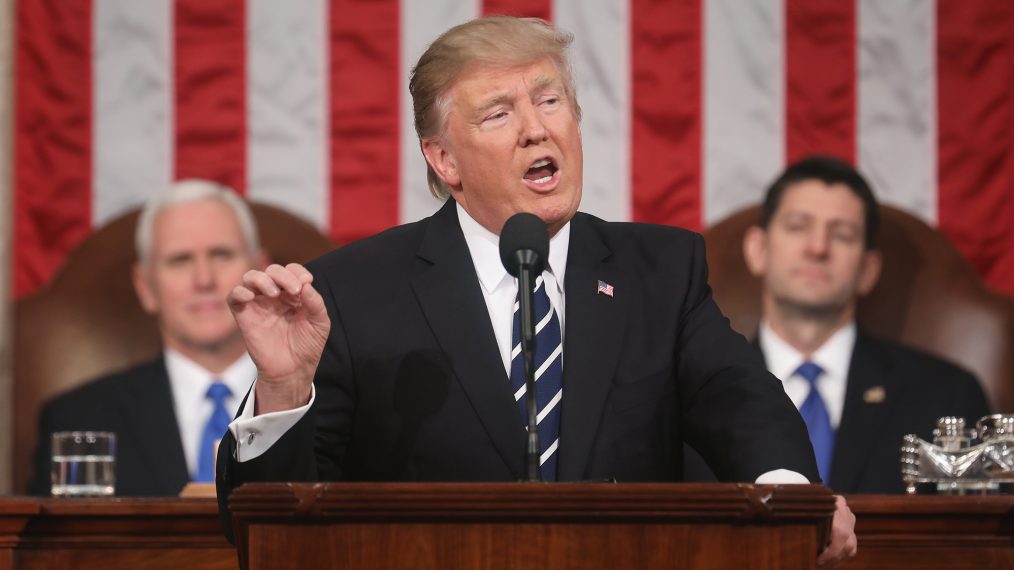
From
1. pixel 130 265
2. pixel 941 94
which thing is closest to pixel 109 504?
pixel 130 265

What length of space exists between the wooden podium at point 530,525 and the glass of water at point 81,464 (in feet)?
5.21

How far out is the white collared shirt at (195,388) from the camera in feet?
14.5

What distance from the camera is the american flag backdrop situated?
15.2 feet

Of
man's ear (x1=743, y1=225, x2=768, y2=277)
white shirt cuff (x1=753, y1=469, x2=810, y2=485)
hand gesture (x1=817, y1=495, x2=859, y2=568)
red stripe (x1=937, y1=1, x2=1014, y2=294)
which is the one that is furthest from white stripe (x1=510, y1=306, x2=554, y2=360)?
red stripe (x1=937, y1=1, x2=1014, y2=294)

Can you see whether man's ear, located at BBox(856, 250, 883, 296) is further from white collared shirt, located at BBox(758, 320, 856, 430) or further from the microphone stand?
the microphone stand

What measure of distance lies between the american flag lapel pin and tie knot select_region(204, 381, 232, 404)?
2259 millimetres

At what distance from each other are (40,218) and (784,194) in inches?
95.0

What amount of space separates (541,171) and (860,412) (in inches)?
88.8

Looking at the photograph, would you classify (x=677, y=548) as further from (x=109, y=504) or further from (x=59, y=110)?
(x=59, y=110)

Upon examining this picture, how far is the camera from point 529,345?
6.40 feet

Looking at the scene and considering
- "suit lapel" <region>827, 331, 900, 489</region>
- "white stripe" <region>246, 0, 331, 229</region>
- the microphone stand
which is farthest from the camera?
"white stripe" <region>246, 0, 331, 229</region>

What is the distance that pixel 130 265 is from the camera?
4.52m

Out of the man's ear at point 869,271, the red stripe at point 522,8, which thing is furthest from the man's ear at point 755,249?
the red stripe at point 522,8

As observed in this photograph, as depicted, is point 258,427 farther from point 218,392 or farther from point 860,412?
point 860,412
